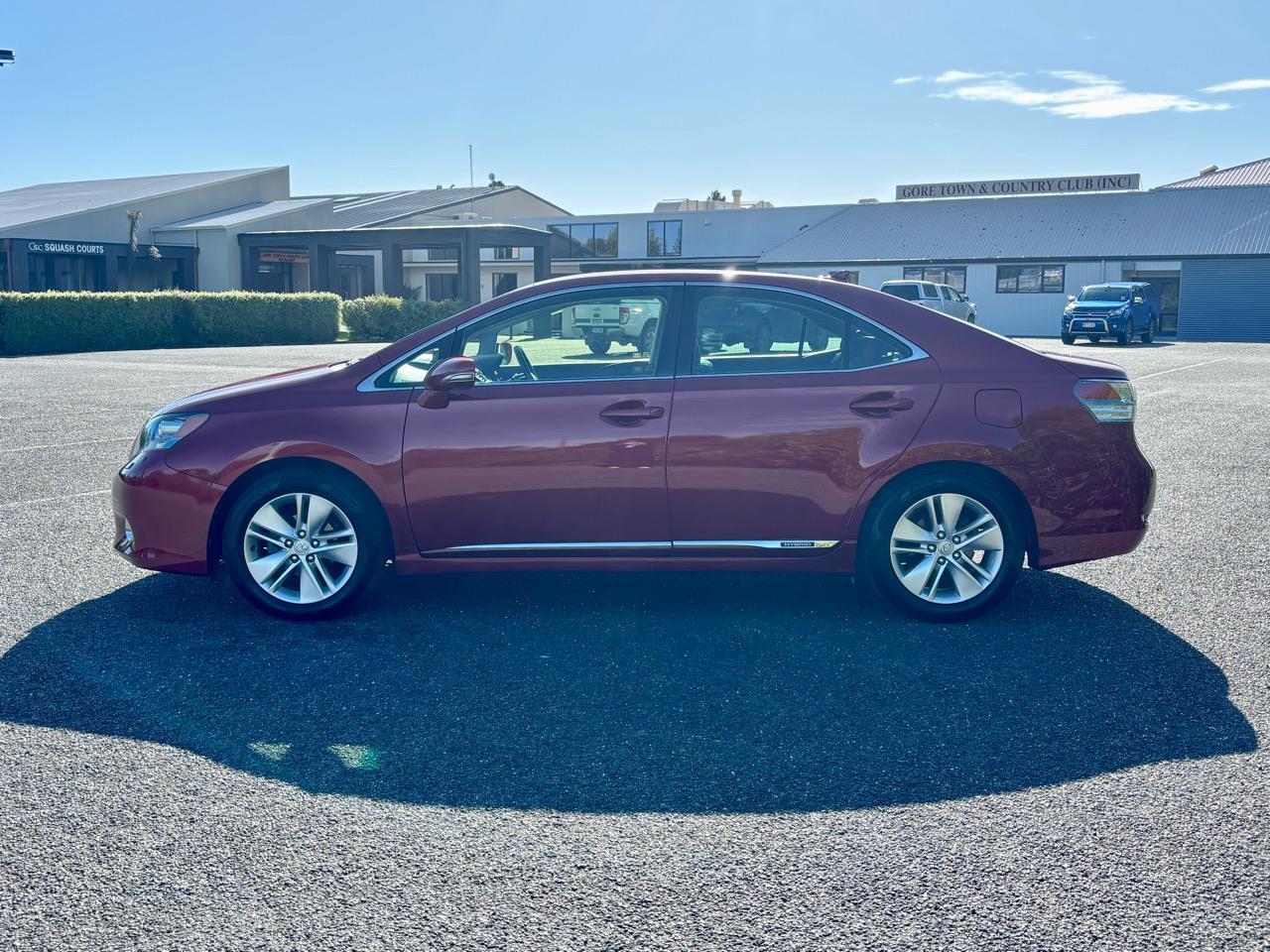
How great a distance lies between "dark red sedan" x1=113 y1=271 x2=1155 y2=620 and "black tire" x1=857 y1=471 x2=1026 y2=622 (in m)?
0.01

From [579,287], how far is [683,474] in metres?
1.07

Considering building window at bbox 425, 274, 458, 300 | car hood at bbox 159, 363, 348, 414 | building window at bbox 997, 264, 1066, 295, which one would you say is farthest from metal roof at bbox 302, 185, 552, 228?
car hood at bbox 159, 363, 348, 414

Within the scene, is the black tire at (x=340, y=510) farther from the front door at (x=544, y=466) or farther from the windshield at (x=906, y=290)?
the windshield at (x=906, y=290)

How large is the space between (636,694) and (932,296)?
3466 cm

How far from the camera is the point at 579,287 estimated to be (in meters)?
5.88

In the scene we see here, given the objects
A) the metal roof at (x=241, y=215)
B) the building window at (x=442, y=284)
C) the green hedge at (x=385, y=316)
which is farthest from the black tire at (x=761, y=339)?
the building window at (x=442, y=284)

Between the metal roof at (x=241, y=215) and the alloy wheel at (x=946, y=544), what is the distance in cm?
5119

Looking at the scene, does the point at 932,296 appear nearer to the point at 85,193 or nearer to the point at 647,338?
the point at 647,338

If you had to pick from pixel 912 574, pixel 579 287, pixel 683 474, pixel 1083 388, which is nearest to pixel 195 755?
pixel 683 474

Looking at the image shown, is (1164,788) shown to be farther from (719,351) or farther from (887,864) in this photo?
(719,351)

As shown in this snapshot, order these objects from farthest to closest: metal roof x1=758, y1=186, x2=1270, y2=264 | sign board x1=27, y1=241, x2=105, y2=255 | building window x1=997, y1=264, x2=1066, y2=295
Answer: building window x1=997, y1=264, x2=1066, y2=295, metal roof x1=758, y1=186, x2=1270, y2=264, sign board x1=27, y1=241, x2=105, y2=255

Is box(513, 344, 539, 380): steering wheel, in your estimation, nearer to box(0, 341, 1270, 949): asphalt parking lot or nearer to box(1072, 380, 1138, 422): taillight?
box(0, 341, 1270, 949): asphalt parking lot

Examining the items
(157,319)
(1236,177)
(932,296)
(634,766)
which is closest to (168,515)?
(634,766)

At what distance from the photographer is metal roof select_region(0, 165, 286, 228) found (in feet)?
168
